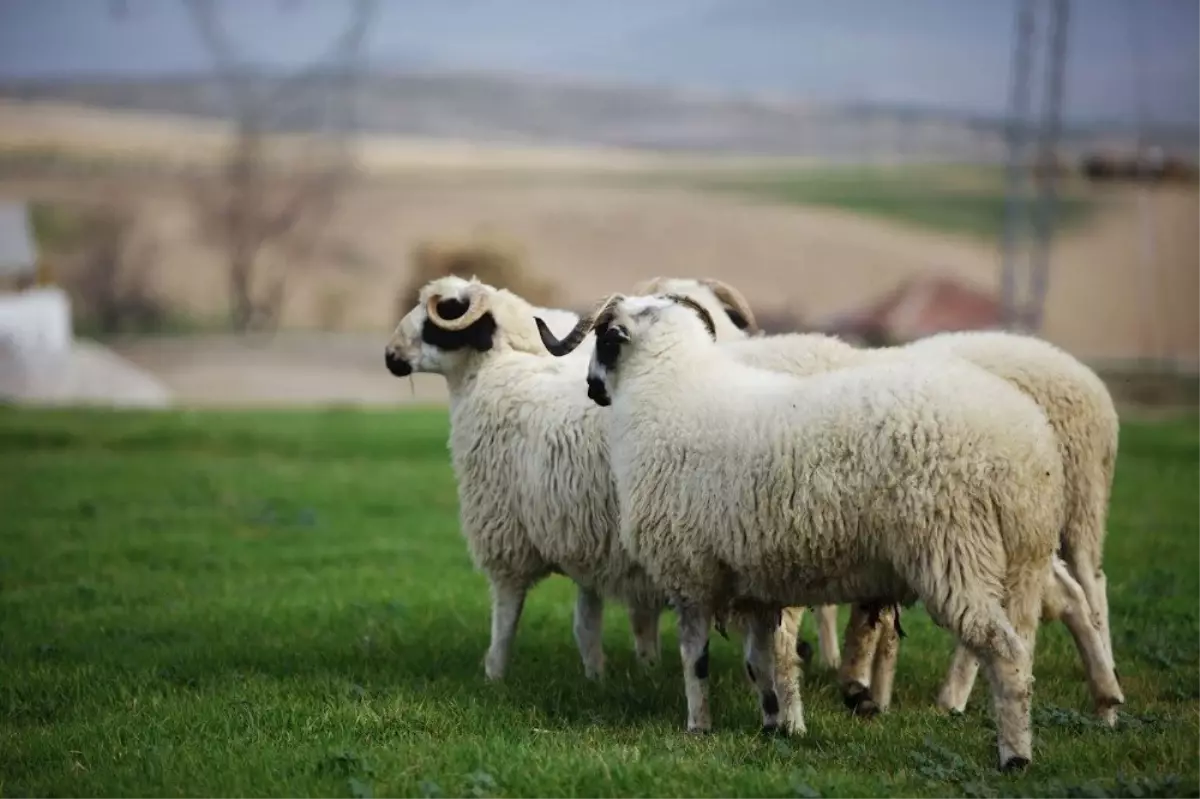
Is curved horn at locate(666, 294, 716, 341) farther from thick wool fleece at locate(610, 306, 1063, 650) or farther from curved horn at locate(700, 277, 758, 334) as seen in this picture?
curved horn at locate(700, 277, 758, 334)

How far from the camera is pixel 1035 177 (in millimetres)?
58469

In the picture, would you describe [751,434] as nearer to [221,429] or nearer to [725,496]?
[725,496]

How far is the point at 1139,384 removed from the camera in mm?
37781

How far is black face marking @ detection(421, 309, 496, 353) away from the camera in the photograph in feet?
36.7

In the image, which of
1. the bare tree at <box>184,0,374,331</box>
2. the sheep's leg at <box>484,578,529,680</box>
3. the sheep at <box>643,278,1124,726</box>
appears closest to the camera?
the sheep at <box>643,278,1124,726</box>

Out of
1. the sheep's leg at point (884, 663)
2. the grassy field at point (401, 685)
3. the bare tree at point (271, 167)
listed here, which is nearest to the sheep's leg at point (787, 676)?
the grassy field at point (401, 685)

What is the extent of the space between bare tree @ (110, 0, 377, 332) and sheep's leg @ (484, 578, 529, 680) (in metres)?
49.2

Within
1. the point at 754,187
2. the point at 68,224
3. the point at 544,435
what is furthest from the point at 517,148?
the point at 544,435

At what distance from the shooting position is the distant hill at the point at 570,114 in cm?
6744

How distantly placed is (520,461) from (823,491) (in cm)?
311

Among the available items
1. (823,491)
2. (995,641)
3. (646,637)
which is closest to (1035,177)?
(646,637)

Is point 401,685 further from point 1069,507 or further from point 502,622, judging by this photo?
point 1069,507

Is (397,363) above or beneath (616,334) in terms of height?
beneath

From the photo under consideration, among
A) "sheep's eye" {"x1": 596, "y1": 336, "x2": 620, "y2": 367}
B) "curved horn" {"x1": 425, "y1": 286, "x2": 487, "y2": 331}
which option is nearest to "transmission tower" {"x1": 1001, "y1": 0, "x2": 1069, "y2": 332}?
"curved horn" {"x1": 425, "y1": 286, "x2": 487, "y2": 331}
